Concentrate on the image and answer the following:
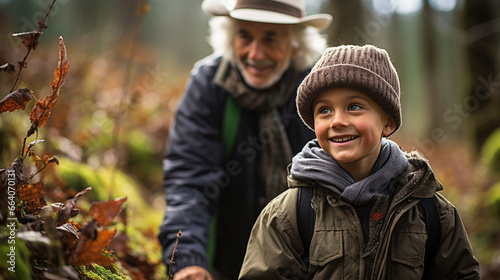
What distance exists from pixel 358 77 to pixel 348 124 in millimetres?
216

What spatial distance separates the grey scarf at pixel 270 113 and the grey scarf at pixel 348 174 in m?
1.13

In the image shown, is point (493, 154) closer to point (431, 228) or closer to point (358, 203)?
point (431, 228)

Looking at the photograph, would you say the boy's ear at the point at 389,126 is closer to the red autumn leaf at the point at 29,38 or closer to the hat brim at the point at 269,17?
the hat brim at the point at 269,17

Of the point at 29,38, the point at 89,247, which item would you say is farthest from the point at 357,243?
the point at 29,38

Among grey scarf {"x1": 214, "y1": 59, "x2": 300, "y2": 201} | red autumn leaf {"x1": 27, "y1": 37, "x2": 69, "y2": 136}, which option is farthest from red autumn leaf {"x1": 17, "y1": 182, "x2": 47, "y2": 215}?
grey scarf {"x1": 214, "y1": 59, "x2": 300, "y2": 201}

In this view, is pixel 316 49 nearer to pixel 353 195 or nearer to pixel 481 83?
pixel 353 195

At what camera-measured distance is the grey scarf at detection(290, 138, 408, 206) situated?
2.04 meters

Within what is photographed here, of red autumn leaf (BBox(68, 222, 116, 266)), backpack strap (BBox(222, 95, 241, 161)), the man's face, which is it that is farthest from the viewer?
backpack strap (BBox(222, 95, 241, 161))

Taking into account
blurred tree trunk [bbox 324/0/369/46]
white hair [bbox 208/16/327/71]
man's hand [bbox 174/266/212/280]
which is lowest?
man's hand [bbox 174/266/212/280]

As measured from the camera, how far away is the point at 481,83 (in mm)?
7711

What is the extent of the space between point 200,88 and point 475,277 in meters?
2.32

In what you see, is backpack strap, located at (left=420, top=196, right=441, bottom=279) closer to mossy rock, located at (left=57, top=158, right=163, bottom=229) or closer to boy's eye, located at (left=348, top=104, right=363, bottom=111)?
boy's eye, located at (left=348, top=104, right=363, bottom=111)

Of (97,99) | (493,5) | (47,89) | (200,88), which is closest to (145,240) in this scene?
(200,88)

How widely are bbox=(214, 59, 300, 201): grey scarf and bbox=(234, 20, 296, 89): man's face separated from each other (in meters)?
0.07
